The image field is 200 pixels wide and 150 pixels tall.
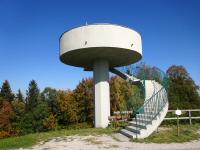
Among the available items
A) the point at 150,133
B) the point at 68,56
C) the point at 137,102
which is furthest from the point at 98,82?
the point at 150,133

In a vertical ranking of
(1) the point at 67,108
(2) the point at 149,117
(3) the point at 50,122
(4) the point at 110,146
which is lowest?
(3) the point at 50,122

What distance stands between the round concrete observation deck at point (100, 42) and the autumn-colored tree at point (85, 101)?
28308 millimetres

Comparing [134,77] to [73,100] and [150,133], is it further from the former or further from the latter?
[73,100]

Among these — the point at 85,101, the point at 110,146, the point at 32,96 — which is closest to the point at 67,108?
the point at 85,101

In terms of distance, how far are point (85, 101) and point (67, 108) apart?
134 inches

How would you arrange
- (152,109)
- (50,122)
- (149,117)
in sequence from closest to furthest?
1. (149,117)
2. (152,109)
3. (50,122)

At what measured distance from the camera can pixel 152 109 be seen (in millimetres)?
14445

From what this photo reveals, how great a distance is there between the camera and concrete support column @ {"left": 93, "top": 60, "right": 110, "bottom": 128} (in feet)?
63.7

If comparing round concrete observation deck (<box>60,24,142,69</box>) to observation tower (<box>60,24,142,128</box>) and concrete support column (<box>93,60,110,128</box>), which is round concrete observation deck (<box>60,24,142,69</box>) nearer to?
observation tower (<box>60,24,142,128</box>)

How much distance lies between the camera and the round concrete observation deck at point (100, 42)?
57.0 ft

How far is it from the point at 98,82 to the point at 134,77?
11.8 feet

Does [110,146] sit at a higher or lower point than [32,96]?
lower

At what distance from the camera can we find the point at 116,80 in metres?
48.0

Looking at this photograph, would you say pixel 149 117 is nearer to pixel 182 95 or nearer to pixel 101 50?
pixel 101 50
